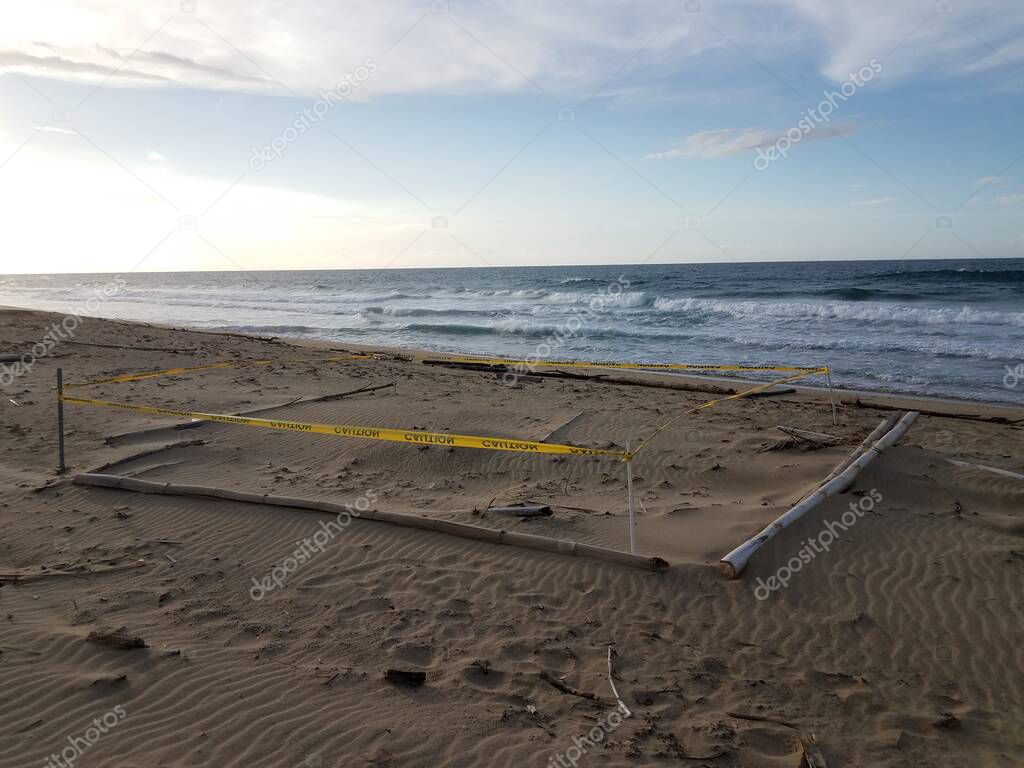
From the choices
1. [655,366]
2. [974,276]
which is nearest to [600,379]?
[655,366]

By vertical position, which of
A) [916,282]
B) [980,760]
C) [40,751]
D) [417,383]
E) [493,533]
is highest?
[916,282]

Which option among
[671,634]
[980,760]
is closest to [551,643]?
[671,634]

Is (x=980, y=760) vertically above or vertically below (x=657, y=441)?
below

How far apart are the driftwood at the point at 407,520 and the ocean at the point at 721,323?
1206cm

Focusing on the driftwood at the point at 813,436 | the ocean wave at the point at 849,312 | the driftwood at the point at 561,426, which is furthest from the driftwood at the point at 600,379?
the ocean wave at the point at 849,312

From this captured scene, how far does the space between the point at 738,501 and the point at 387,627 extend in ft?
14.0

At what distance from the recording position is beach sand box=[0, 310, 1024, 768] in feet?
12.3

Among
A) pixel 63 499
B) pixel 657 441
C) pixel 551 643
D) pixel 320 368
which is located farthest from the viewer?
pixel 320 368

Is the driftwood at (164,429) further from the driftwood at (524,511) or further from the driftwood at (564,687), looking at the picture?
the driftwood at (564,687)

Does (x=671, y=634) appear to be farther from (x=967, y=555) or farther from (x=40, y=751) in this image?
(x=40, y=751)

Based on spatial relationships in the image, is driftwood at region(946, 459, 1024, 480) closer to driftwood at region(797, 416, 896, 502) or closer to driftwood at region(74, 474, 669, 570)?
driftwood at region(797, 416, 896, 502)

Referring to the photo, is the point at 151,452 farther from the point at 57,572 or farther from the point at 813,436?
the point at 813,436

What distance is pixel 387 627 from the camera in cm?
484

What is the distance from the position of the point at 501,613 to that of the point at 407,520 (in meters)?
1.69
